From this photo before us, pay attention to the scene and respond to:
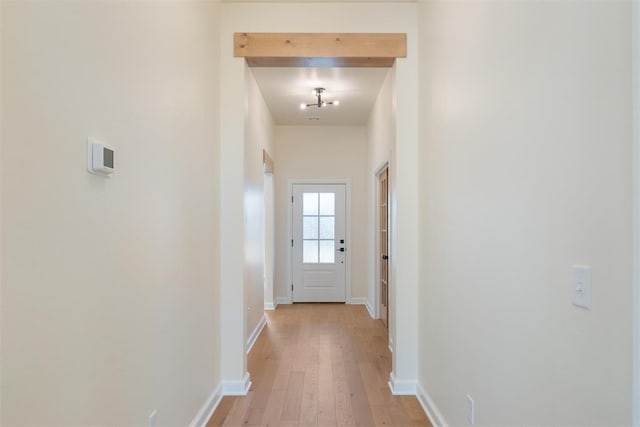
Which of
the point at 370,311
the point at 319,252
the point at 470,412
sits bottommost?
the point at 370,311

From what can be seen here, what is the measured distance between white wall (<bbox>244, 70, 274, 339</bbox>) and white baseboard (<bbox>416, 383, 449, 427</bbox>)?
6.05 feet

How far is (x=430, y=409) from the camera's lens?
267 centimetres

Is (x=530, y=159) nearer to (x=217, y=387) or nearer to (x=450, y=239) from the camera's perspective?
(x=450, y=239)

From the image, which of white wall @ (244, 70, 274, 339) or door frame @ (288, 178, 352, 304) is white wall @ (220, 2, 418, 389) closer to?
white wall @ (244, 70, 274, 339)

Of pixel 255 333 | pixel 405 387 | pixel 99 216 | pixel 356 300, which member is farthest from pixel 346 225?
pixel 99 216

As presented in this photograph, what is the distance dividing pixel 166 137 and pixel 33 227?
40.5 inches

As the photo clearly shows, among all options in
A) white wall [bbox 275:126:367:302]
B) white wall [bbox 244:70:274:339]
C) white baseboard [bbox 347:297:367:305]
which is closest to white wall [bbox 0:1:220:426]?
white wall [bbox 244:70:274:339]

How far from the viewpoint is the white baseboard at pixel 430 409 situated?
2450 millimetres

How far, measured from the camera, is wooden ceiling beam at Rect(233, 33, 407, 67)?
3.04m

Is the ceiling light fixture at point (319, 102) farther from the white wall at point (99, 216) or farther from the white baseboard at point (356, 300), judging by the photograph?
the white baseboard at point (356, 300)

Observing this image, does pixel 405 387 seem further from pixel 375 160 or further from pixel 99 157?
pixel 375 160

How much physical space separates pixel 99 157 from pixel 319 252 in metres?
5.43

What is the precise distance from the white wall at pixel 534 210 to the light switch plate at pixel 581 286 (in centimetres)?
2

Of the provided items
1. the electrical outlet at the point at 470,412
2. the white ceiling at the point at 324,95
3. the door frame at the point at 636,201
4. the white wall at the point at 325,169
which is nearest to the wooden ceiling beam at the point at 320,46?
the white ceiling at the point at 324,95
